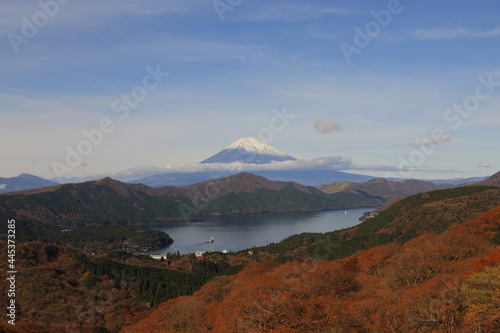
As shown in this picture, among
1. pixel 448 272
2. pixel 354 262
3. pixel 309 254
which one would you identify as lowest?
pixel 309 254

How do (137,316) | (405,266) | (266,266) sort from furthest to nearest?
1. (266,266)
2. (137,316)
3. (405,266)

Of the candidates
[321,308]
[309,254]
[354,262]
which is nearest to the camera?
[321,308]

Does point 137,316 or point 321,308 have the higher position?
point 321,308

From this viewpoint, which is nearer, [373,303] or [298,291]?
[373,303]

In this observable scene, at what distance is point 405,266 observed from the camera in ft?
159

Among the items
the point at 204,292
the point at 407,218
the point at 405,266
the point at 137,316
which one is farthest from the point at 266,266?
the point at 407,218

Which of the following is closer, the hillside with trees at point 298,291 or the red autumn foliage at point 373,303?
the red autumn foliage at point 373,303

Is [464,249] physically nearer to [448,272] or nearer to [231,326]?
[448,272]

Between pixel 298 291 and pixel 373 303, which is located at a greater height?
pixel 373 303

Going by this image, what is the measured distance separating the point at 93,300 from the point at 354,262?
5745 cm

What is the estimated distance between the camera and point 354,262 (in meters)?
71.1

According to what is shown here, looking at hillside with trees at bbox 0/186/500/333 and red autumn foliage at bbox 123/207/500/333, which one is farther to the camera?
hillside with trees at bbox 0/186/500/333

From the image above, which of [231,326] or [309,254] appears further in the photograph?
[309,254]

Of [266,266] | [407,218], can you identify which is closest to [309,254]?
[407,218]
